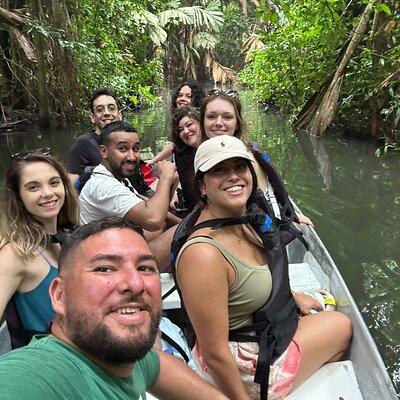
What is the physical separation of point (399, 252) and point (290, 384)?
3343 millimetres

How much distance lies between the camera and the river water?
400 centimetres

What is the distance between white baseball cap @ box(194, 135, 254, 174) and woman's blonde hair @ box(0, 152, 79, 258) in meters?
0.84

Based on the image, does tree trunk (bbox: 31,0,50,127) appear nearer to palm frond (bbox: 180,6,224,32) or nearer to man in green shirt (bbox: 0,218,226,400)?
man in green shirt (bbox: 0,218,226,400)

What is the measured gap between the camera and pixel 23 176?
7.67ft

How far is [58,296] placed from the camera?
1.31 meters

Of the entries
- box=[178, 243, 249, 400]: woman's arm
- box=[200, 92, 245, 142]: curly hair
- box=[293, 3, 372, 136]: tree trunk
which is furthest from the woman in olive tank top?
box=[293, 3, 372, 136]: tree trunk

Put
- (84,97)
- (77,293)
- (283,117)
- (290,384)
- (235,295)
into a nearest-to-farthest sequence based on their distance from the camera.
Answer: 1. (77,293)
2. (235,295)
3. (290,384)
4. (84,97)
5. (283,117)

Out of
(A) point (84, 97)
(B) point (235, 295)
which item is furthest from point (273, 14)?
(A) point (84, 97)

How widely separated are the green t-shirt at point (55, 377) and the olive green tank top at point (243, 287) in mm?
672

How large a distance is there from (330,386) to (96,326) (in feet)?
4.83

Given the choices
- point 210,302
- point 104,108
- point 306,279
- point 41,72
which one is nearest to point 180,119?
point 104,108

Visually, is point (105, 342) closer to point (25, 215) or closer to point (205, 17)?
point (25, 215)

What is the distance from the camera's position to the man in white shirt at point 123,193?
2928 mm

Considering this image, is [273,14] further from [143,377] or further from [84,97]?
[84,97]
